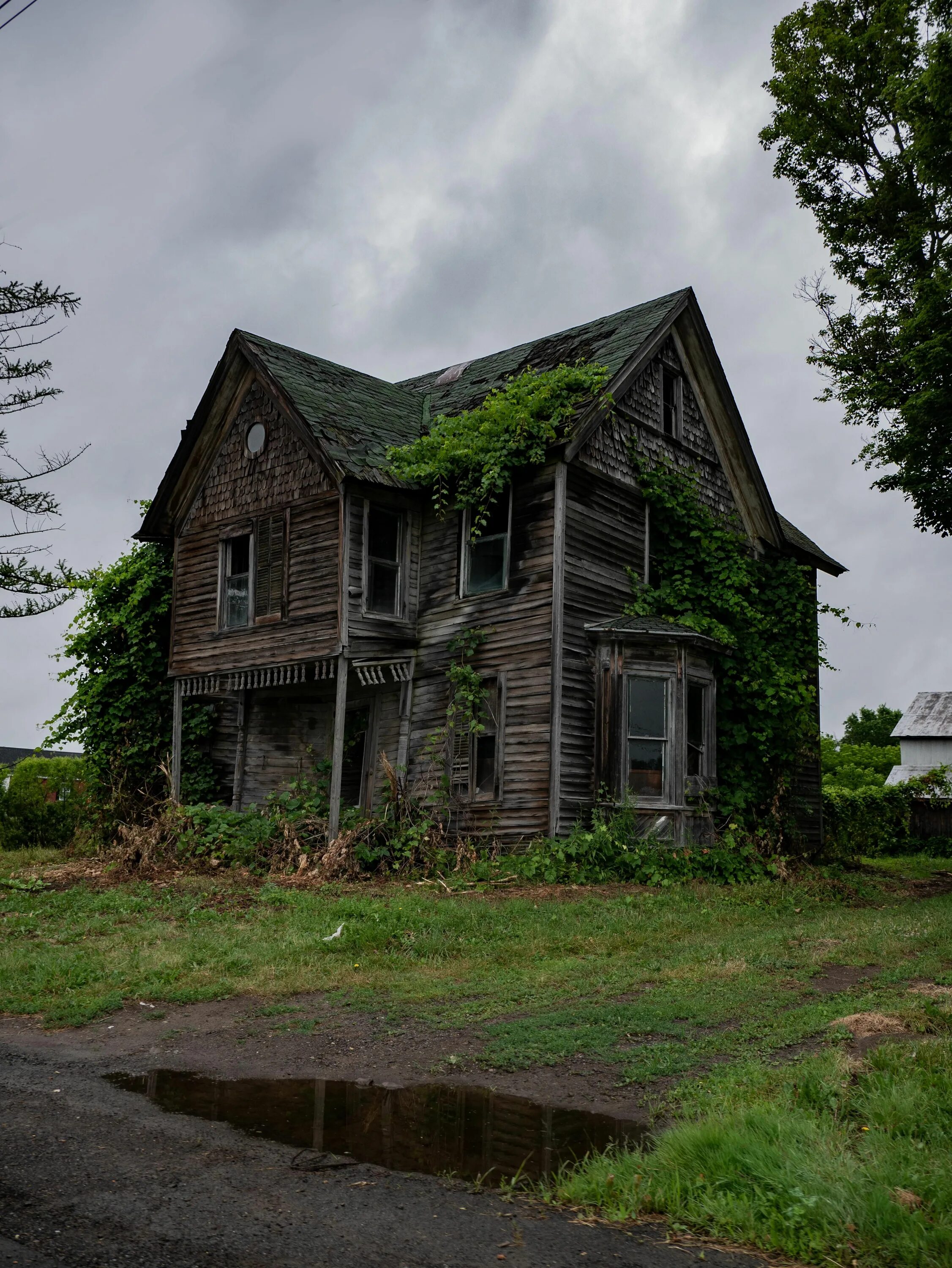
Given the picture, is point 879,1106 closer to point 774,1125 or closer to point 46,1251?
point 774,1125

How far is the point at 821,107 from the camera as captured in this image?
2362 centimetres

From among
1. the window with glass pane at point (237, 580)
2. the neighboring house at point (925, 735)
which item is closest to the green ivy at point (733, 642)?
the window with glass pane at point (237, 580)

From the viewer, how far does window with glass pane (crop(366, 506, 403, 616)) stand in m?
19.2

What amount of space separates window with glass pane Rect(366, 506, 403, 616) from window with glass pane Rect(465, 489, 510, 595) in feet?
4.35

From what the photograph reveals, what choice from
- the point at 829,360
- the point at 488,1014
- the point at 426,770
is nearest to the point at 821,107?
the point at 829,360

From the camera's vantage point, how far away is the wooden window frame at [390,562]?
18656mm

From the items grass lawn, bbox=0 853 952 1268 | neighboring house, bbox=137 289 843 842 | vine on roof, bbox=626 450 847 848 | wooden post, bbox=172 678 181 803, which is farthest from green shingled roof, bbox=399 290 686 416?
grass lawn, bbox=0 853 952 1268

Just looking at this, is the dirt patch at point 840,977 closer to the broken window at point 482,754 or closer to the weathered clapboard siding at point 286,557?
the broken window at point 482,754

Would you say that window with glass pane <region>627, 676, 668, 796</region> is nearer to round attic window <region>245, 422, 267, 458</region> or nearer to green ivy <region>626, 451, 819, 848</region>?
green ivy <region>626, 451, 819, 848</region>

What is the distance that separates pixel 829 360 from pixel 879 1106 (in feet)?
69.3

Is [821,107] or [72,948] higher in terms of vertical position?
[821,107]

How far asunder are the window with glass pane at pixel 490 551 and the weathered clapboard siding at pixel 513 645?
191 mm

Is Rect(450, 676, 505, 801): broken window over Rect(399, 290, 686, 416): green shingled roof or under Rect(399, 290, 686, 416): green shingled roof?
under

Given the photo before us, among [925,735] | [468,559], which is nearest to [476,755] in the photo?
[468,559]
